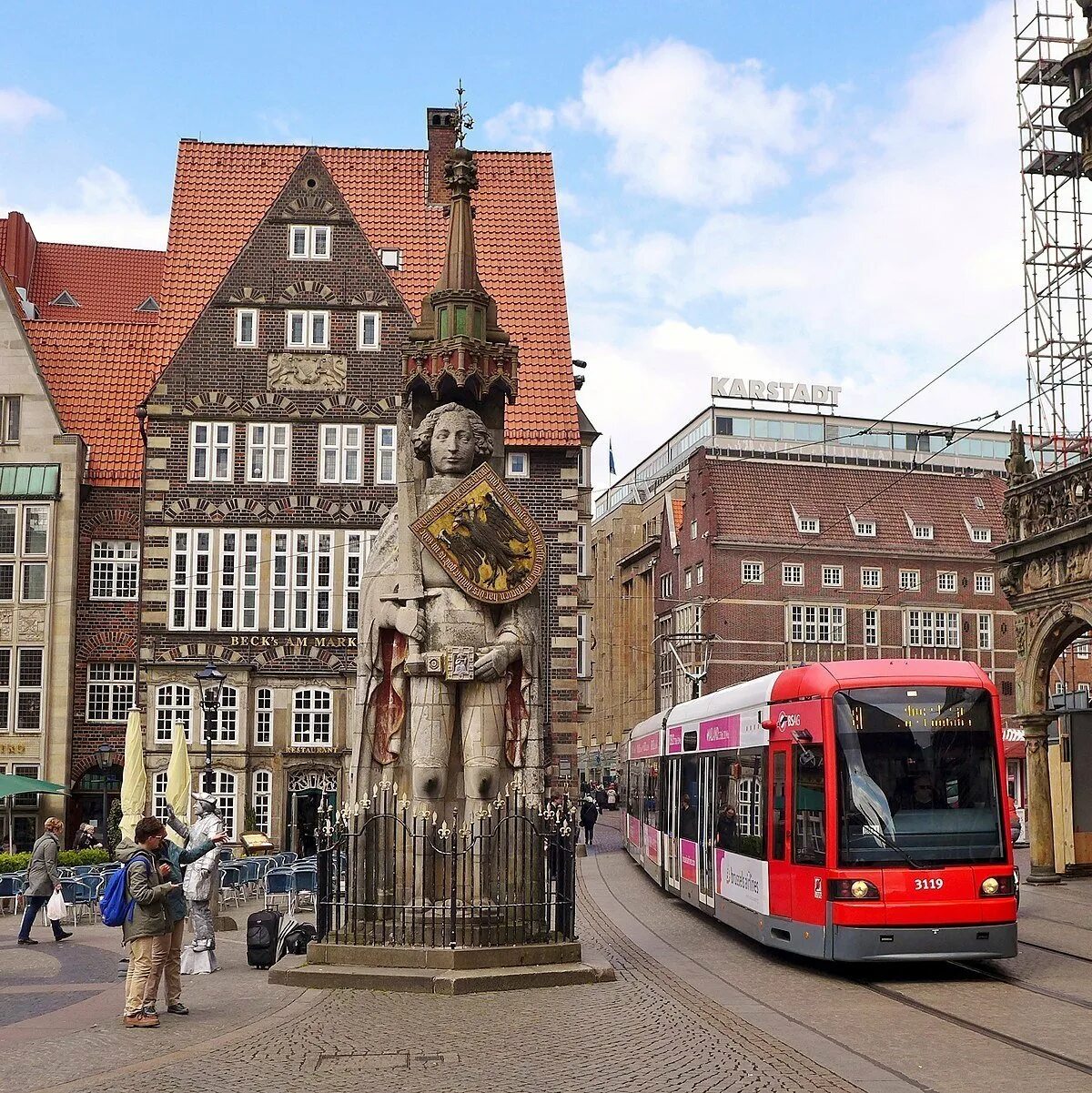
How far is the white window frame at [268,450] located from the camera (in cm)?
3897

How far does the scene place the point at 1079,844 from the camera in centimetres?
2939

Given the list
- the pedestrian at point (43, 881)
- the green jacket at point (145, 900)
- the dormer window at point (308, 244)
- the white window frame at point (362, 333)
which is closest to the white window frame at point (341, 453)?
the white window frame at point (362, 333)

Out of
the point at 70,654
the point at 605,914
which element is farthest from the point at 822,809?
the point at 70,654

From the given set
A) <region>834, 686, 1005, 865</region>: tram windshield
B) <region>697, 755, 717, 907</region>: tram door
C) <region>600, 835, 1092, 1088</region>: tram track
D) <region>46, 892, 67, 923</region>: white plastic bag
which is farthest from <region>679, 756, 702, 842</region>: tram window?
<region>46, 892, 67, 923</region>: white plastic bag

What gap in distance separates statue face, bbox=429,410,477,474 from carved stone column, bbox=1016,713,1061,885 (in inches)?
621

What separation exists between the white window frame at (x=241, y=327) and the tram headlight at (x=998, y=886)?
28.5 m

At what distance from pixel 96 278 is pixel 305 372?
60.9 feet

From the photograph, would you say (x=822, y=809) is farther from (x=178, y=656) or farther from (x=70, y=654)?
(x=70, y=654)

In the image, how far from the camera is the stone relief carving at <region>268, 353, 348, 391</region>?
39.4 m

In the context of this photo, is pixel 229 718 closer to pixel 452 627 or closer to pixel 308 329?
pixel 308 329

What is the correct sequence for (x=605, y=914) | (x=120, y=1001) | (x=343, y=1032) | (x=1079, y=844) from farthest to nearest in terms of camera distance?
(x=1079, y=844) → (x=605, y=914) → (x=120, y=1001) → (x=343, y=1032)

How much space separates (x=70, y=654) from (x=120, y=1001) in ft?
88.0

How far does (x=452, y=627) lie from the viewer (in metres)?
15.1

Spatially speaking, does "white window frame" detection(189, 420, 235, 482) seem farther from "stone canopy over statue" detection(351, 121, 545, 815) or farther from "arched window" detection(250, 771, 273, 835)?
"stone canopy over statue" detection(351, 121, 545, 815)
